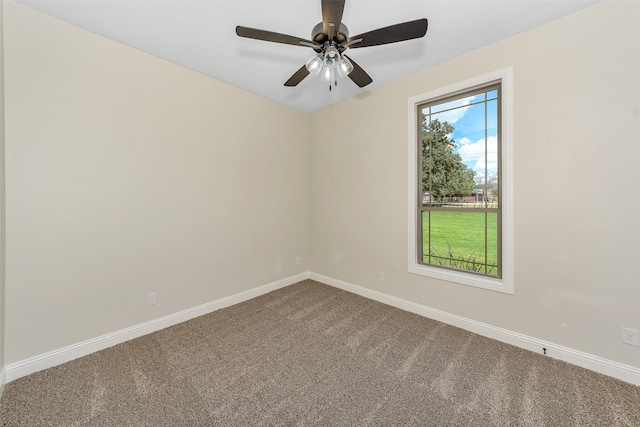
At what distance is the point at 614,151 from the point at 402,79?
1.92 meters

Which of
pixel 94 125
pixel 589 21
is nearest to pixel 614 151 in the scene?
pixel 589 21

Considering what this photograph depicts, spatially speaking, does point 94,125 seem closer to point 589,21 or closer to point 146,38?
point 146,38

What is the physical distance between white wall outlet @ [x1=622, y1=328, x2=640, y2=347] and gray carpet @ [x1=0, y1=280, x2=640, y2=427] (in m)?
0.28

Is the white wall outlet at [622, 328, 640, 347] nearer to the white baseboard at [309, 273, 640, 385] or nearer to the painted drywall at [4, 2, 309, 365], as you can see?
the white baseboard at [309, 273, 640, 385]

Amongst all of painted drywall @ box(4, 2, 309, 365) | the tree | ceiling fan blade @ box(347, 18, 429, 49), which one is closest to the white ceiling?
painted drywall @ box(4, 2, 309, 365)

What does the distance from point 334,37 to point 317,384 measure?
2.33 m

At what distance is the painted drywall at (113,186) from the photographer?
179cm

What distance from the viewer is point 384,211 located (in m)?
3.04

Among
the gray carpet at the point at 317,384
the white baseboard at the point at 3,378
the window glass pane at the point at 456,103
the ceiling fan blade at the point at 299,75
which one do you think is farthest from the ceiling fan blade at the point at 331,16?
the white baseboard at the point at 3,378

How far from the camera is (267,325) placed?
253 centimetres

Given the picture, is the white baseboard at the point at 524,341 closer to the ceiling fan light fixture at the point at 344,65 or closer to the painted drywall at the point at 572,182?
the painted drywall at the point at 572,182

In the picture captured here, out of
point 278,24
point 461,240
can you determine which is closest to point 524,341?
point 461,240

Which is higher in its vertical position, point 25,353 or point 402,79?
point 402,79

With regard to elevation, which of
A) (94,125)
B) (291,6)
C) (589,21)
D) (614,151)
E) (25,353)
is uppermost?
(291,6)
